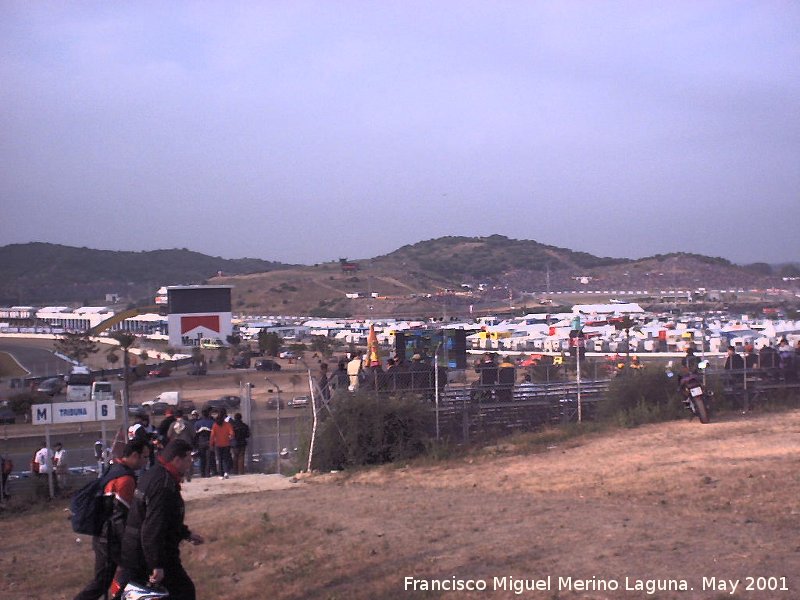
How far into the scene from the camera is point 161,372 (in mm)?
31281

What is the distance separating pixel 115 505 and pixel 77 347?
34.4 m

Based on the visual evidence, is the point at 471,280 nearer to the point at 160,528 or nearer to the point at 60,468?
the point at 60,468

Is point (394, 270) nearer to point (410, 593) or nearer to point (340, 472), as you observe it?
point (340, 472)

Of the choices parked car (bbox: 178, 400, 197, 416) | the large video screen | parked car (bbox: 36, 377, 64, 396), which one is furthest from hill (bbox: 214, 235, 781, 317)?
parked car (bbox: 178, 400, 197, 416)

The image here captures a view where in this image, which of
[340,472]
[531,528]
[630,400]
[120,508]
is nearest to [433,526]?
[531,528]

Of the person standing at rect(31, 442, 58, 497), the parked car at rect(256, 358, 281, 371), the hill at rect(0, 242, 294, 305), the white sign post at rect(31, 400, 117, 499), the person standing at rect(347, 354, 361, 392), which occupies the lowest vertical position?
the person standing at rect(31, 442, 58, 497)

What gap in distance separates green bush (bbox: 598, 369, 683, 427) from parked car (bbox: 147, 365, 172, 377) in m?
18.5

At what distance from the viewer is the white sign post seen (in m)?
14.6

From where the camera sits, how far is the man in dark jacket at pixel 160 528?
558cm

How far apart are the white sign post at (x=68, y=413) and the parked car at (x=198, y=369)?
1567cm

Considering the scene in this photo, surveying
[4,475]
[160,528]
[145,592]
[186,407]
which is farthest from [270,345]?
[160,528]

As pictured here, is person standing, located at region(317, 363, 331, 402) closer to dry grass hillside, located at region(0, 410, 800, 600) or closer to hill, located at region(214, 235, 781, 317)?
dry grass hillside, located at region(0, 410, 800, 600)

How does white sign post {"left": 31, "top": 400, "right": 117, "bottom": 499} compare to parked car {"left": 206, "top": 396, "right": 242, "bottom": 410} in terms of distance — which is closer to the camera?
white sign post {"left": 31, "top": 400, "right": 117, "bottom": 499}

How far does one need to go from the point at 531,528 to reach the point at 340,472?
19.4 ft
